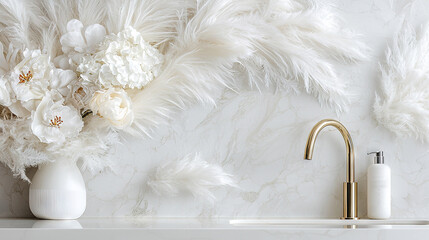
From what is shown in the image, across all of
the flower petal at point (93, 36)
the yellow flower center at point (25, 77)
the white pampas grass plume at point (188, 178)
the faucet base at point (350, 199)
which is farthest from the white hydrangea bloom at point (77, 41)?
the faucet base at point (350, 199)

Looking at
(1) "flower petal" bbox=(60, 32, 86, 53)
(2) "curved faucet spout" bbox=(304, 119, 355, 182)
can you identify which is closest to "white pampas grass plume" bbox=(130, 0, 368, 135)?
(2) "curved faucet spout" bbox=(304, 119, 355, 182)

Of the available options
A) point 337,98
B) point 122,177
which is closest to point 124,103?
point 122,177

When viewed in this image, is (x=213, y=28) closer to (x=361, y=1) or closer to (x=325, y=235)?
(x=361, y=1)

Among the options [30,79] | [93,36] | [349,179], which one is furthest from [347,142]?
[30,79]

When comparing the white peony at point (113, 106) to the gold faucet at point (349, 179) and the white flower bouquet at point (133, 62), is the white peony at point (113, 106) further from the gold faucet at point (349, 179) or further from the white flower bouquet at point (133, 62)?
the gold faucet at point (349, 179)

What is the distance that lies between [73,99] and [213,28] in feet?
1.51

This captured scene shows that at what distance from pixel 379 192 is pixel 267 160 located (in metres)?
0.34

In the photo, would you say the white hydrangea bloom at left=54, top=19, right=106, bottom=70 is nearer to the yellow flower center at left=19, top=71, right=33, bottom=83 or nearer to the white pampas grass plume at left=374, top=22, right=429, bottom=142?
the yellow flower center at left=19, top=71, right=33, bottom=83

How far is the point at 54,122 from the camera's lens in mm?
1395

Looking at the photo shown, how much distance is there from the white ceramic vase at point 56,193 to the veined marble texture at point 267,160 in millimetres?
123

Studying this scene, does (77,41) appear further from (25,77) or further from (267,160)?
(267,160)

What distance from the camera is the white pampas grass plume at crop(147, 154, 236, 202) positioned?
155 centimetres

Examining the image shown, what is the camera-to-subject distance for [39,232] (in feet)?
4.15

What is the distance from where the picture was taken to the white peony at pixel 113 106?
1423mm
